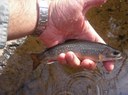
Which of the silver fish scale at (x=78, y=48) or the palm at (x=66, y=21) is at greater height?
the palm at (x=66, y=21)

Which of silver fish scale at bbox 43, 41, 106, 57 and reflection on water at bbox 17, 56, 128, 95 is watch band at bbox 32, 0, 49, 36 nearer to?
silver fish scale at bbox 43, 41, 106, 57

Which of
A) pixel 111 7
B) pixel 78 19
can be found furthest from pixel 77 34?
pixel 111 7

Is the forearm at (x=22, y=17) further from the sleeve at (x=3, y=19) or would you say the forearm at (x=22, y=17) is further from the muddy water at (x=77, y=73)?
the muddy water at (x=77, y=73)

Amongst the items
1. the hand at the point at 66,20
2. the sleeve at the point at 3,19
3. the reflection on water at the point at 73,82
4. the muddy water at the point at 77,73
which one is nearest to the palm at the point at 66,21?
the hand at the point at 66,20

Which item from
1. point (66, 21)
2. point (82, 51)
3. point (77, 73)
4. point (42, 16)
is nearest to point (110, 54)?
point (82, 51)

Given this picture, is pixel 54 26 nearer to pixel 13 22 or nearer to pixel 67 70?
pixel 13 22

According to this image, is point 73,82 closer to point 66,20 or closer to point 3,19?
point 66,20

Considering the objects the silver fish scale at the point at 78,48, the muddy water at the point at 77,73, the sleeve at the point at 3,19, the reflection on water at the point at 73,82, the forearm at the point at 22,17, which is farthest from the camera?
the reflection on water at the point at 73,82
